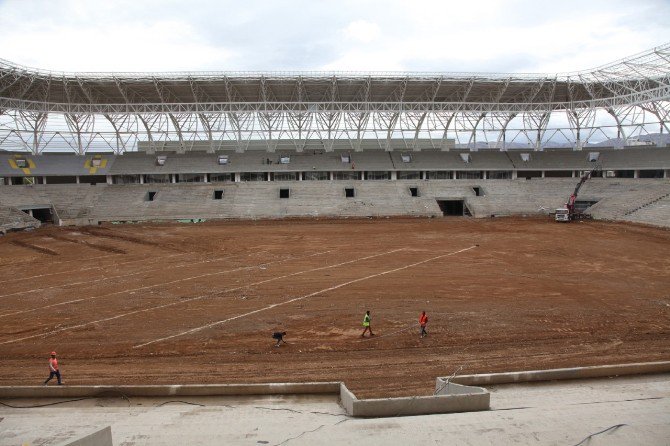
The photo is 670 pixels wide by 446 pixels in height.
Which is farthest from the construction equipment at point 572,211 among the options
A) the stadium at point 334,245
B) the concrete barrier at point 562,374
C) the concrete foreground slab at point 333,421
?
the concrete foreground slab at point 333,421

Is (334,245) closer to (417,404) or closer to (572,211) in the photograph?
(417,404)

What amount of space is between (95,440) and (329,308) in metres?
10.9

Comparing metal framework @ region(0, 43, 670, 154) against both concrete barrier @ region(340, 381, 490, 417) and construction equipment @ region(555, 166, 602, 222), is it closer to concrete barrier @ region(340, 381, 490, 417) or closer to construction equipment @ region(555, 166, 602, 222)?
construction equipment @ region(555, 166, 602, 222)

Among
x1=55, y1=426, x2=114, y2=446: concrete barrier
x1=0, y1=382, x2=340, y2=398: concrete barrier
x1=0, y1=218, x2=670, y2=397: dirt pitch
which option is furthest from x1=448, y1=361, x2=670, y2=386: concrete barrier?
x1=55, y1=426, x2=114, y2=446: concrete barrier

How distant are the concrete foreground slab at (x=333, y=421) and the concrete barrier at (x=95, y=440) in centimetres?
66

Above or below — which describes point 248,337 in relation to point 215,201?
below

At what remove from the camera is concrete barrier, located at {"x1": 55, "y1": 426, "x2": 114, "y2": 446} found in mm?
5383

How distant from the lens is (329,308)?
1622 centimetres

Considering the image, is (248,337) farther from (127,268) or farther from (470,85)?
(470,85)

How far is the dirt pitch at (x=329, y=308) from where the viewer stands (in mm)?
11422

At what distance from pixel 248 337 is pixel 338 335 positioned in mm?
2853

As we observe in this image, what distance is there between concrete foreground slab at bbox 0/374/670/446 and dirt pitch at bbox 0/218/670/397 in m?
2.51

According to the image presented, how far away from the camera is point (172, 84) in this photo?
151 feet

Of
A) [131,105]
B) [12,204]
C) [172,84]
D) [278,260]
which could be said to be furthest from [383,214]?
[12,204]
